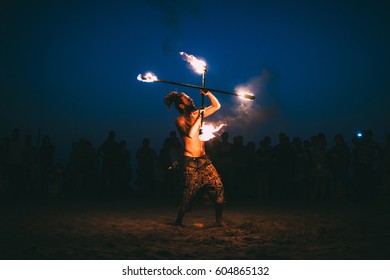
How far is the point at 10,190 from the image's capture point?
13.3 meters

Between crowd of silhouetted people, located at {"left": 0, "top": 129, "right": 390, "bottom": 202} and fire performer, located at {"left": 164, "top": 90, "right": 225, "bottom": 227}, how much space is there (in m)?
4.75

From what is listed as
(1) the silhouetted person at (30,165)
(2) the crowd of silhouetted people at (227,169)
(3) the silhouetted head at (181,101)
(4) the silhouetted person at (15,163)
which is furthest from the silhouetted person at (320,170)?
(4) the silhouetted person at (15,163)

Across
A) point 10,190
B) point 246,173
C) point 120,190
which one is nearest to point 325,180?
point 246,173

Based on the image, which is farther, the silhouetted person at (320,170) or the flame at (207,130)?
the silhouetted person at (320,170)

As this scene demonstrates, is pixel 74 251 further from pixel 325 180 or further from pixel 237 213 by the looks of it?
pixel 325 180

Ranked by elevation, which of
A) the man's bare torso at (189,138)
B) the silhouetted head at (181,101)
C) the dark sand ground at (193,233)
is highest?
the silhouetted head at (181,101)

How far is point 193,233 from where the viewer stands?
23.2 feet

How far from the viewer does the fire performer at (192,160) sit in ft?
25.1

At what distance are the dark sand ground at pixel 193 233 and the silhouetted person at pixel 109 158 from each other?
2.74m

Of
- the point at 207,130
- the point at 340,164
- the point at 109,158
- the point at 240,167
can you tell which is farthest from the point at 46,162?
the point at 340,164

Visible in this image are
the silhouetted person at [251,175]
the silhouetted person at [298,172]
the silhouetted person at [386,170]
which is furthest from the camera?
the silhouetted person at [251,175]

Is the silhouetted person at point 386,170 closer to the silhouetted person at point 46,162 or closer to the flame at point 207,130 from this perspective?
the flame at point 207,130

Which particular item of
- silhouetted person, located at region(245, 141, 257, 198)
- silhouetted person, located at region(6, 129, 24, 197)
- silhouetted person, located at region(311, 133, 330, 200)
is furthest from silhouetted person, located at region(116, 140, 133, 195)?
silhouetted person, located at region(311, 133, 330, 200)

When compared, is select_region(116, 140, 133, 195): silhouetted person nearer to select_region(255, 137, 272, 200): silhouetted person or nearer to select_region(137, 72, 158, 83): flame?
select_region(255, 137, 272, 200): silhouetted person
